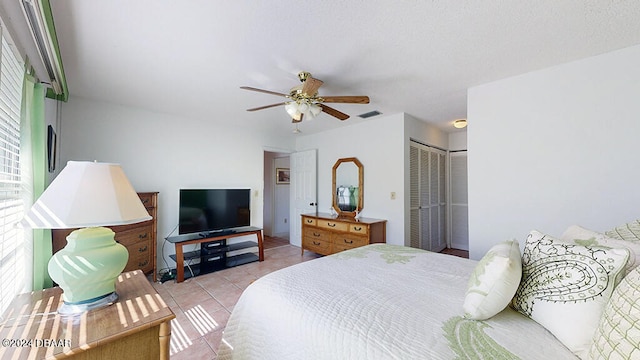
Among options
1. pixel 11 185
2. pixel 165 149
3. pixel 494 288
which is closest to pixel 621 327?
pixel 494 288

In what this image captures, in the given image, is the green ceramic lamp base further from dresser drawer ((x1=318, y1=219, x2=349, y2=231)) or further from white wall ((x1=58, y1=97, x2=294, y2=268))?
dresser drawer ((x1=318, y1=219, x2=349, y2=231))

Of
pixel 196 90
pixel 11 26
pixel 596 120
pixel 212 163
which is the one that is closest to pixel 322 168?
pixel 212 163

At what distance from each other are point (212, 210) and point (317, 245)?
71.2 inches

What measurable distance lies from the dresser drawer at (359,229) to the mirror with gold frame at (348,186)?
19.7 inches

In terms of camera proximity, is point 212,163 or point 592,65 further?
point 212,163

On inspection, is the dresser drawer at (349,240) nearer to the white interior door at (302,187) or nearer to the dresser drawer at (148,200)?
the white interior door at (302,187)

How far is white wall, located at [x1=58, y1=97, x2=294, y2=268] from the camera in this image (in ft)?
9.89

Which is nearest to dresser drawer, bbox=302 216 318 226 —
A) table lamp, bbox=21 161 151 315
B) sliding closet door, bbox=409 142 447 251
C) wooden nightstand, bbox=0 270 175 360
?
sliding closet door, bbox=409 142 447 251

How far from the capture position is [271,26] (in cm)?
163

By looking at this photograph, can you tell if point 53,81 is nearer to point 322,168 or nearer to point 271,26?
point 271,26

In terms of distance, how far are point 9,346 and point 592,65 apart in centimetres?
394

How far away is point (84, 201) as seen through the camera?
1059 mm

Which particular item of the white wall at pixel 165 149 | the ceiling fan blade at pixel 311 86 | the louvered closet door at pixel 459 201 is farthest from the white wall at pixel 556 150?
the white wall at pixel 165 149

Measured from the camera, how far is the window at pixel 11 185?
4.17 ft
